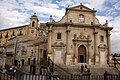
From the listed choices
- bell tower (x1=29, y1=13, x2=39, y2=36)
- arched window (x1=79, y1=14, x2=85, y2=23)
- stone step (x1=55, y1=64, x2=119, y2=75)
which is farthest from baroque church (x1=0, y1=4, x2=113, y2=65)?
bell tower (x1=29, y1=13, x2=39, y2=36)

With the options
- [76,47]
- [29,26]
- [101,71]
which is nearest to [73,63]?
[76,47]

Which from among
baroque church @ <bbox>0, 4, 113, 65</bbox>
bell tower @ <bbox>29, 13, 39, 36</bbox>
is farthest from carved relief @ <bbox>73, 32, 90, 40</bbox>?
bell tower @ <bbox>29, 13, 39, 36</bbox>

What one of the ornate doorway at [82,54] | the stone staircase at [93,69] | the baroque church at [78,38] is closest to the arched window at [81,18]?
the baroque church at [78,38]

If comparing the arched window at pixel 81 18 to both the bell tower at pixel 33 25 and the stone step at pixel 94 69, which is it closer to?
the stone step at pixel 94 69

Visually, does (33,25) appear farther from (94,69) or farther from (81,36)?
(94,69)

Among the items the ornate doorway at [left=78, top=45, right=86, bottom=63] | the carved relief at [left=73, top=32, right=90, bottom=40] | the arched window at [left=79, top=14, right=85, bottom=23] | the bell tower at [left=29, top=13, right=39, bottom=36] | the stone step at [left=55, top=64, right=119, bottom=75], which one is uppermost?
the bell tower at [left=29, top=13, right=39, bottom=36]

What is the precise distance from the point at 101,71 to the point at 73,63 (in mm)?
4607

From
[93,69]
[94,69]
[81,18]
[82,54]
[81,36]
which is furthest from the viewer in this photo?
[81,18]

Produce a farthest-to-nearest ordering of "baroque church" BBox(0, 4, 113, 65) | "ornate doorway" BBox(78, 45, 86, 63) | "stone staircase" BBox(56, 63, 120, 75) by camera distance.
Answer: "ornate doorway" BBox(78, 45, 86, 63) < "baroque church" BBox(0, 4, 113, 65) < "stone staircase" BBox(56, 63, 120, 75)

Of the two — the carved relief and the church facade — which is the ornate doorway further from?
the carved relief

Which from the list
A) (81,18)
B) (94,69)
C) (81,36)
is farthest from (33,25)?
(94,69)

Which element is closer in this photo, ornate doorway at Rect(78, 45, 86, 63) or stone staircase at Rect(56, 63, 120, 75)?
stone staircase at Rect(56, 63, 120, 75)

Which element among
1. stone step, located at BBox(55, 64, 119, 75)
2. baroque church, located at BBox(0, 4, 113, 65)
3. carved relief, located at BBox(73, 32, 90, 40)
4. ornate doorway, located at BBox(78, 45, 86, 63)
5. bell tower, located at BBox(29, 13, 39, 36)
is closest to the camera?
stone step, located at BBox(55, 64, 119, 75)

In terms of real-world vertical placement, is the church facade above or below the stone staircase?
above
